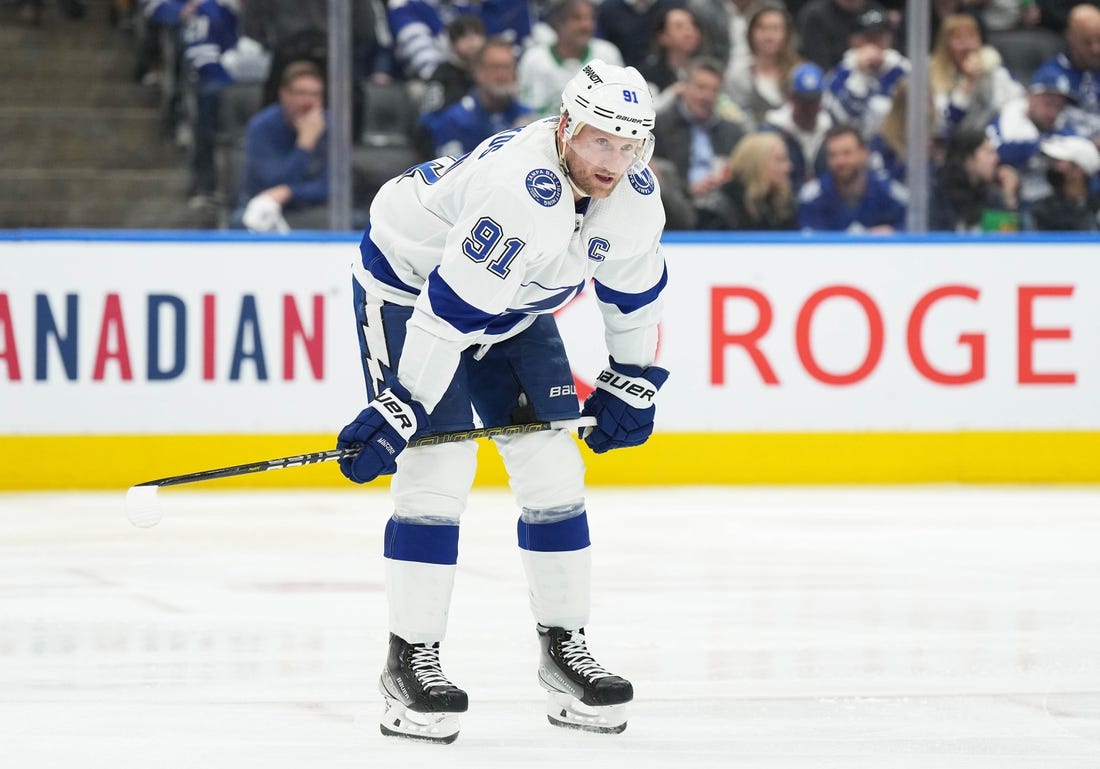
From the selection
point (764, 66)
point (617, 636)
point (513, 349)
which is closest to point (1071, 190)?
point (764, 66)

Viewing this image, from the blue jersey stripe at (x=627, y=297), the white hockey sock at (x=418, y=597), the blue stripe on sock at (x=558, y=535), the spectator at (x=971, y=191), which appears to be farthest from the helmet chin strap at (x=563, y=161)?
the spectator at (x=971, y=191)

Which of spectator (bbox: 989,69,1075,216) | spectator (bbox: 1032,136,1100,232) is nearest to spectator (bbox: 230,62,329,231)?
spectator (bbox: 989,69,1075,216)

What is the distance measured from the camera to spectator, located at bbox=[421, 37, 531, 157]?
780 centimetres

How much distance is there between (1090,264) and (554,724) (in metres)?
5.02

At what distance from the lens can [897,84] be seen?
797cm

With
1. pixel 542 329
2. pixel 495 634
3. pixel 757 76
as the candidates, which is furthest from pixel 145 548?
pixel 757 76

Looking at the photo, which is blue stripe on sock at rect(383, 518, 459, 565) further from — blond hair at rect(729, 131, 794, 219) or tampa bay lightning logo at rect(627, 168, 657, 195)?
blond hair at rect(729, 131, 794, 219)

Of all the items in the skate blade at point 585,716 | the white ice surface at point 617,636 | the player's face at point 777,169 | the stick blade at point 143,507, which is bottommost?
the white ice surface at point 617,636

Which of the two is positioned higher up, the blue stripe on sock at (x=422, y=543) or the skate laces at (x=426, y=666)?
the blue stripe on sock at (x=422, y=543)

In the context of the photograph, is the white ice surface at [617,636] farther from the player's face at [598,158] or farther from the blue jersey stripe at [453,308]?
the player's face at [598,158]

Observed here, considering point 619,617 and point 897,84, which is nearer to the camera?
point 619,617

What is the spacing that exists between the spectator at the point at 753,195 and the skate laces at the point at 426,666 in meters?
4.68

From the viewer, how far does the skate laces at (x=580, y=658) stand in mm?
3375

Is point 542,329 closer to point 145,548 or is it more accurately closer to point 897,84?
point 145,548
